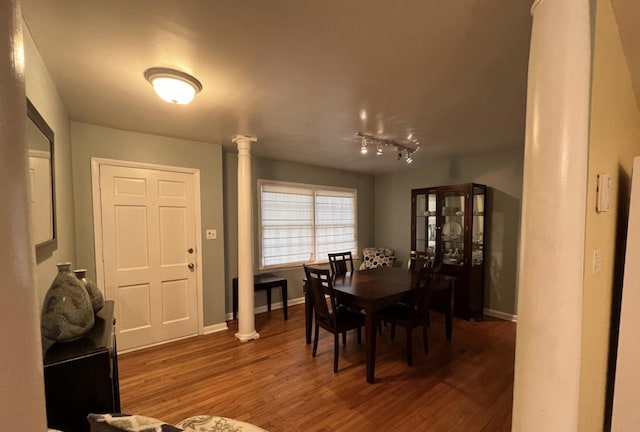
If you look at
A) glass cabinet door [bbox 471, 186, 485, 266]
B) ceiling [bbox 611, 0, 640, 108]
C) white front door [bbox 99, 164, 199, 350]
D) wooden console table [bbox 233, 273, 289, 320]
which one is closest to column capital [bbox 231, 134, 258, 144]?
white front door [bbox 99, 164, 199, 350]

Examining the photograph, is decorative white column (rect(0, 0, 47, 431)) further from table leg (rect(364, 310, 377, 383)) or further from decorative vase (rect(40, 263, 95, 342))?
table leg (rect(364, 310, 377, 383))

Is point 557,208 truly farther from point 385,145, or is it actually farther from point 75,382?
point 385,145

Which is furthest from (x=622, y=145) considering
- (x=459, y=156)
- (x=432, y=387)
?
(x=459, y=156)

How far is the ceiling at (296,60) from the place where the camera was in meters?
1.23

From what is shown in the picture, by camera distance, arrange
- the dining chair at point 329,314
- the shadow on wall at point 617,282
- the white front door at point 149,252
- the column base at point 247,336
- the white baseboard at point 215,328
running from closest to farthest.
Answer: the shadow on wall at point 617,282 → the dining chair at point 329,314 → the white front door at point 149,252 → the column base at point 247,336 → the white baseboard at point 215,328

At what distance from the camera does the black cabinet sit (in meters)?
1.12

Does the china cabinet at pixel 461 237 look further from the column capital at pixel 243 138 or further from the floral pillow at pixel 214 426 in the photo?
the floral pillow at pixel 214 426

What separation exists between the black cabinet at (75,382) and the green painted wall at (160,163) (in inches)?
75.7

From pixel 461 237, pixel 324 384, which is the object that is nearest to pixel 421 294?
pixel 324 384

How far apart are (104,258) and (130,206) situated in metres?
0.58

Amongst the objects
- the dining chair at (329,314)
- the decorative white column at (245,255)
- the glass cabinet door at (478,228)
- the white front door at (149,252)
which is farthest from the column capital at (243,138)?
the glass cabinet door at (478,228)

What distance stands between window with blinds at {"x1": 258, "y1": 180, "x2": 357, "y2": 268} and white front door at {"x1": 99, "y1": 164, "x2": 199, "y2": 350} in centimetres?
119

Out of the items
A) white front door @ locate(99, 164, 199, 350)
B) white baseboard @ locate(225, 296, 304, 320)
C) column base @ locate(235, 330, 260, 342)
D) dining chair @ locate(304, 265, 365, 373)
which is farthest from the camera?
white baseboard @ locate(225, 296, 304, 320)

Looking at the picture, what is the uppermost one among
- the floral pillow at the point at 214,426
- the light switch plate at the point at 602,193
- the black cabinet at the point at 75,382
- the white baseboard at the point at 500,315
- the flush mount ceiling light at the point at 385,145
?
the flush mount ceiling light at the point at 385,145
